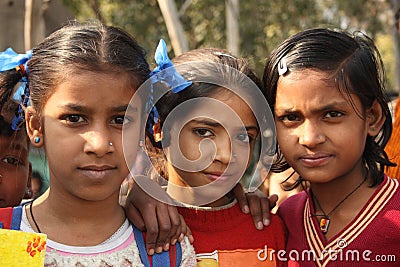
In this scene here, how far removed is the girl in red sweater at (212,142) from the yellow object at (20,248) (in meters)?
0.58

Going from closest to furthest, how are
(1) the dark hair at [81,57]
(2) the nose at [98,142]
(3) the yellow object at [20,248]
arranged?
(3) the yellow object at [20,248], (2) the nose at [98,142], (1) the dark hair at [81,57]

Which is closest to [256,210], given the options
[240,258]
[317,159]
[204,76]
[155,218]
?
[240,258]

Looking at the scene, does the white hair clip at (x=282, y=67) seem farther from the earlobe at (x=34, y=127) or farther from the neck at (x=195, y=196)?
the earlobe at (x=34, y=127)

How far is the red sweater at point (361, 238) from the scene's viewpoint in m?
2.15

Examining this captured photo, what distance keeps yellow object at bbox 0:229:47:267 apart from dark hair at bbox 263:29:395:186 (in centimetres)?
98

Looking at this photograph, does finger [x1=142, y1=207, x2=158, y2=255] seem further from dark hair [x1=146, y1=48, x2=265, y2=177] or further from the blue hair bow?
the blue hair bow

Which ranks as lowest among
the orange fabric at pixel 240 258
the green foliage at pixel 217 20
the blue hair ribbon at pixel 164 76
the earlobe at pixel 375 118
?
the orange fabric at pixel 240 258

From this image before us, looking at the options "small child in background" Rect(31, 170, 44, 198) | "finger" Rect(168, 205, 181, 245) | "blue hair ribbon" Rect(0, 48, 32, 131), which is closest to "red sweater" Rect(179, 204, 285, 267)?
"finger" Rect(168, 205, 181, 245)

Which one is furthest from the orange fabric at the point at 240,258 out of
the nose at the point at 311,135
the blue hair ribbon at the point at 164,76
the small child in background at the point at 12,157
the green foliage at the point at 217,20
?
the green foliage at the point at 217,20

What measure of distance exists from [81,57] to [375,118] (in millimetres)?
1049

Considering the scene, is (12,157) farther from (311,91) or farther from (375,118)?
(375,118)

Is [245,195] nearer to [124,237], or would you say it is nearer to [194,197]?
[194,197]

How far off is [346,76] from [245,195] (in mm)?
543

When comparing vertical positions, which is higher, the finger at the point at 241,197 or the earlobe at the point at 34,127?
the earlobe at the point at 34,127
